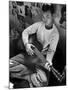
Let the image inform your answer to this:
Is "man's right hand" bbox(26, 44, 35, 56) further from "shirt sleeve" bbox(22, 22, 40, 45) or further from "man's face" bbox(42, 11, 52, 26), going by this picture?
"man's face" bbox(42, 11, 52, 26)

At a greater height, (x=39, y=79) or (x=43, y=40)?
(x=43, y=40)

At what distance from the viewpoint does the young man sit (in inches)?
103

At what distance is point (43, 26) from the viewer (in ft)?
8.85

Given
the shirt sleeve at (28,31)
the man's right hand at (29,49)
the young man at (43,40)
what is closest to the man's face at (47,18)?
the young man at (43,40)

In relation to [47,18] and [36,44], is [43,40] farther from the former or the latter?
[47,18]

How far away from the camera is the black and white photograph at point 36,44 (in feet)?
8.38

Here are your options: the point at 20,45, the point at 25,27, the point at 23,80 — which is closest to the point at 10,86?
the point at 23,80

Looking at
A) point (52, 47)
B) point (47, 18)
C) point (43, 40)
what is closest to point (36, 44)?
point (43, 40)

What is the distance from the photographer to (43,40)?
2.69m

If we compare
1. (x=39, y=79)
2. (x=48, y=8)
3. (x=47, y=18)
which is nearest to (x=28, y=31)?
(x=47, y=18)

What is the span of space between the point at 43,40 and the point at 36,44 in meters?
0.12

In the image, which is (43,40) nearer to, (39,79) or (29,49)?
(29,49)

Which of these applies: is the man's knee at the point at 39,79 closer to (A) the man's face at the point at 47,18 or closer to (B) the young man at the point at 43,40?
(B) the young man at the point at 43,40

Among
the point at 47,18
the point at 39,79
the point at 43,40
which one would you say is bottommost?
the point at 39,79
